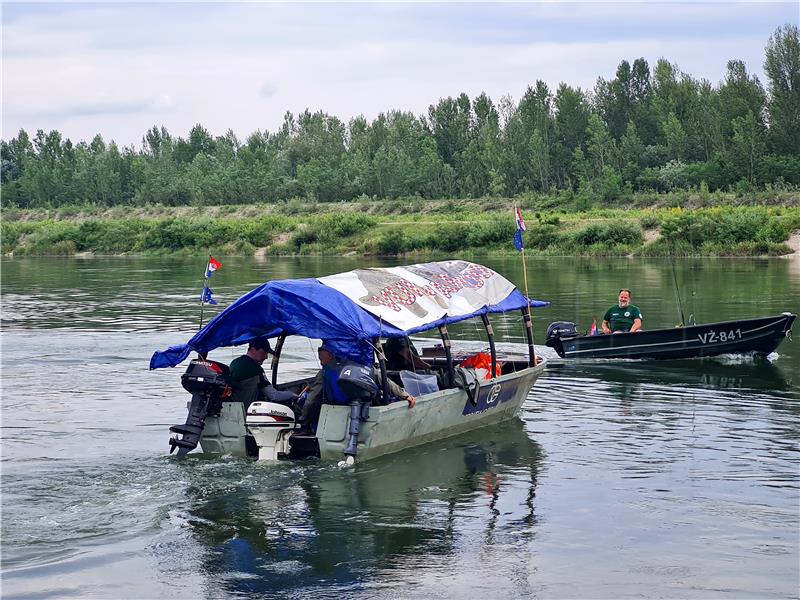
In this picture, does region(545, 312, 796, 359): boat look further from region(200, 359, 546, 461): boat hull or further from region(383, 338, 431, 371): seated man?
region(383, 338, 431, 371): seated man

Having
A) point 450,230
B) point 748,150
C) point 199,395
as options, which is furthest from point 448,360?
point 748,150

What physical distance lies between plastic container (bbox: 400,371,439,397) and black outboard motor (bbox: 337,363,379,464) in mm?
1256

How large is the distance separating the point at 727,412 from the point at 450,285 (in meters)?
5.54

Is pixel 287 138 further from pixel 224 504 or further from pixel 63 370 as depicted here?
pixel 224 504

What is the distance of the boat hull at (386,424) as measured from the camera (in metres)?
14.5

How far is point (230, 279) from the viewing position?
53062 millimetres

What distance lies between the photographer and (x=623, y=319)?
24391 mm

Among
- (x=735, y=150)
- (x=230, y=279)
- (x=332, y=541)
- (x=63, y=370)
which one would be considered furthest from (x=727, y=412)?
(x=735, y=150)

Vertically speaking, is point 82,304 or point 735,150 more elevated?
point 735,150

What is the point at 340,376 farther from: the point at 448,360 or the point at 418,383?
the point at 448,360

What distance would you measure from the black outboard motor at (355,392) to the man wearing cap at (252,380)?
1517mm

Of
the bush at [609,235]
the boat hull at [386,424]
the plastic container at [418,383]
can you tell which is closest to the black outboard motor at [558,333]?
the boat hull at [386,424]

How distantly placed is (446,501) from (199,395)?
3546mm

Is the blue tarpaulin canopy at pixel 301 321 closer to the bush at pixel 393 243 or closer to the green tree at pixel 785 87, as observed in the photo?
the bush at pixel 393 243
